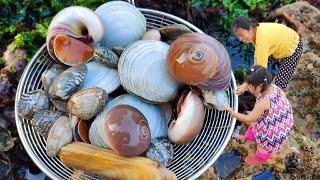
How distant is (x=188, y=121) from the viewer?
9.57 ft

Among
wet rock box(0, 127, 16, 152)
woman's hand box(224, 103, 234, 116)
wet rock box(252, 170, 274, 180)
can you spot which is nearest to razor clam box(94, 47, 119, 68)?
woman's hand box(224, 103, 234, 116)

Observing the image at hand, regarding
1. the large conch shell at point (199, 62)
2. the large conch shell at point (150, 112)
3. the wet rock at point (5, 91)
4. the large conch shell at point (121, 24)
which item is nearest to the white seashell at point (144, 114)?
the large conch shell at point (150, 112)

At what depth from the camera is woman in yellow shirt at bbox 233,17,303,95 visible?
10.4 ft

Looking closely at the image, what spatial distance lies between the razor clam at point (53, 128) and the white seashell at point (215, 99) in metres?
0.74

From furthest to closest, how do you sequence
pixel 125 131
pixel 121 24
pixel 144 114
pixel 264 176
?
pixel 264 176, pixel 121 24, pixel 144 114, pixel 125 131

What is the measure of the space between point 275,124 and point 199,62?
23.8 inches

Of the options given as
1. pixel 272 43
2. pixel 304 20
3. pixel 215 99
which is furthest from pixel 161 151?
pixel 304 20

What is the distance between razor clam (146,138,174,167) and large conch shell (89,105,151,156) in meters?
0.06

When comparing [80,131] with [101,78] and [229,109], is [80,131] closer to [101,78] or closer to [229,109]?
[101,78]

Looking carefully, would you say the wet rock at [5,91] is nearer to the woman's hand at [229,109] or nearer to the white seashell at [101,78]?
the white seashell at [101,78]

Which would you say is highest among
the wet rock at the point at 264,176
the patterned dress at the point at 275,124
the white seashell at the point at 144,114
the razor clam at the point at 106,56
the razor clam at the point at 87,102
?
the razor clam at the point at 106,56

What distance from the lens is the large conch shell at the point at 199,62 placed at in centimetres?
282

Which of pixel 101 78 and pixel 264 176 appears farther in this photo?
pixel 264 176

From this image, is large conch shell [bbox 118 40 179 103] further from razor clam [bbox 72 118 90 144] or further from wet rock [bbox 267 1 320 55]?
wet rock [bbox 267 1 320 55]
